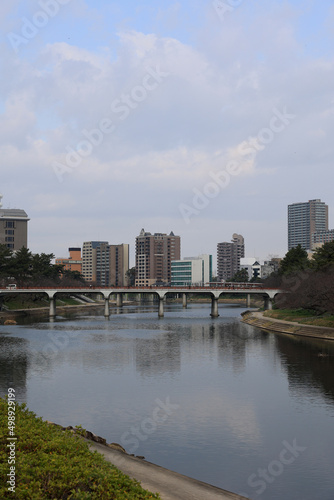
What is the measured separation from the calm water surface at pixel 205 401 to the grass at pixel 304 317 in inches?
489

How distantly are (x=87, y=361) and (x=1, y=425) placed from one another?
1726 inches

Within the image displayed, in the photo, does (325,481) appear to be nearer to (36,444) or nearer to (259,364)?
(36,444)

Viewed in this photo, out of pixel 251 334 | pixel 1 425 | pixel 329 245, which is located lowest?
pixel 251 334

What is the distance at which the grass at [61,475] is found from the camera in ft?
49.6

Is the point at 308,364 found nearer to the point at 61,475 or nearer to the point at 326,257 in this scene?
the point at 61,475

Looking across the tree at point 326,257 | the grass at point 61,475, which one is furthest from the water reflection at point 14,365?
the tree at point 326,257

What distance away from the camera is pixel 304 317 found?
10625 centimetres

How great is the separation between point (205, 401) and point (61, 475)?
26750mm

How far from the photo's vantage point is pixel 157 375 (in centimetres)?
5344

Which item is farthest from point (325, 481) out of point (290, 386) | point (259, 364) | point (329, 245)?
point (329, 245)

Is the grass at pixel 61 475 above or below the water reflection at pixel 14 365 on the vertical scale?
above

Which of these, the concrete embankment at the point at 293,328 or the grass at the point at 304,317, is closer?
the concrete embankment at the point at 293,328

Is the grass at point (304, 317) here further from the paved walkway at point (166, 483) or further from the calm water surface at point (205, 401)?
the paved walkway at point (166, 483)

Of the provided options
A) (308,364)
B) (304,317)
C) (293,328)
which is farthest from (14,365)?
(304,317)
